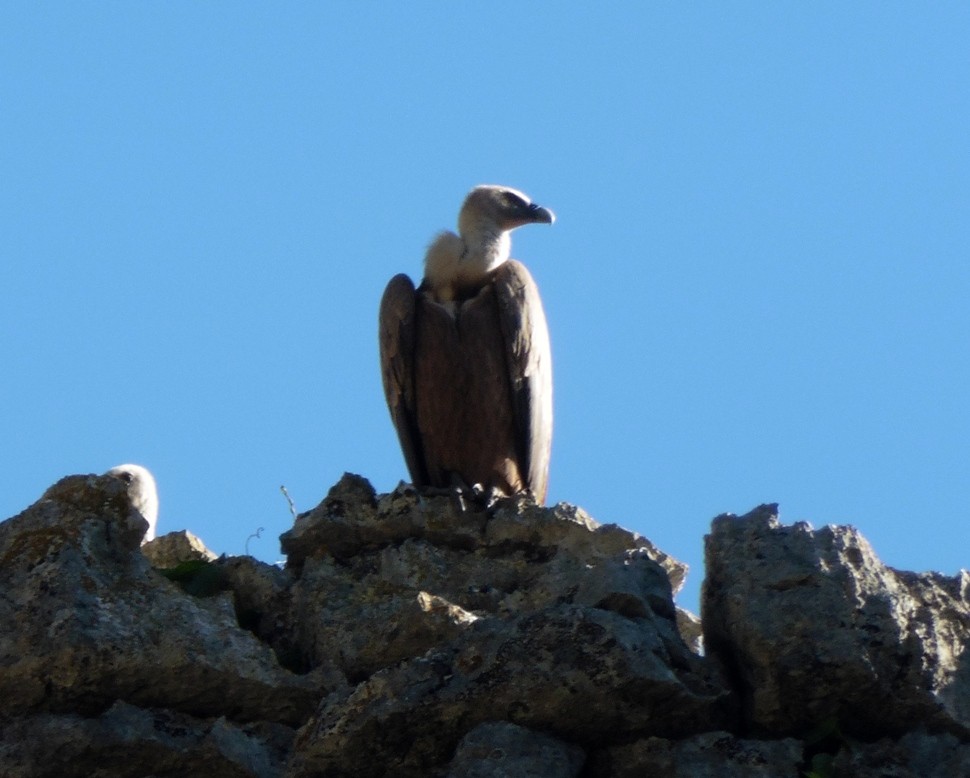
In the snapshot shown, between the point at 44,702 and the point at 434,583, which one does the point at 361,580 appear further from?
the point at 44,702

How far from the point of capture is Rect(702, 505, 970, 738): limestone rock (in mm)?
5836

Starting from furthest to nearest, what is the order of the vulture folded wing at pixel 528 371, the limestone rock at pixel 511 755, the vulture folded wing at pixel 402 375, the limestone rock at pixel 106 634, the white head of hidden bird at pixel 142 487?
the white head of hidden bird at pixel 142 487 → the vulture folded wing at pixel 402 375 → the vulture folded wing at pixel 528 371 → the limestone rock at pixel 106 634 → the limestone rock at pixel 511 755

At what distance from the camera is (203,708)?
6.46m

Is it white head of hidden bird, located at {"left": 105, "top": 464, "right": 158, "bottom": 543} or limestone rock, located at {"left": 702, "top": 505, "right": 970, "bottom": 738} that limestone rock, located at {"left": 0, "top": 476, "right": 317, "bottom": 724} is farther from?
white head of hidden bird, located at {"left": 105, "top": 464, "right": 158, "bottom": 543}

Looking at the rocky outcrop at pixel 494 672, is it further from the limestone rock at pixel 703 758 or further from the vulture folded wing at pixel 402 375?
the vulture folded wing at pixel 402 375

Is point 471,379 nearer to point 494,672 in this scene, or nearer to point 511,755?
point 494,672

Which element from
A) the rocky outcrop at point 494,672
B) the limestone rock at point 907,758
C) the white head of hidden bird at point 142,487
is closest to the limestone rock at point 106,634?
the rocky outcrop at point 494,672

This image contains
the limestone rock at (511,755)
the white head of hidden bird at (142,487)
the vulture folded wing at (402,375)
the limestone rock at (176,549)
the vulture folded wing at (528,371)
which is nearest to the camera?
the limestone rock at (511,755)

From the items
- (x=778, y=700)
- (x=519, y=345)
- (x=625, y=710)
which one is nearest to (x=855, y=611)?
(x=778, y=700)

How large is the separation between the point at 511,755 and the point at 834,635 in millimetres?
1119

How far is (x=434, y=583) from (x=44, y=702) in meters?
2.06

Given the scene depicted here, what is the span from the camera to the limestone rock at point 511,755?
5590 mm

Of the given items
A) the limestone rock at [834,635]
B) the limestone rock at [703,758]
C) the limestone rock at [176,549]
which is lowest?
the limestone rock at [703,758]

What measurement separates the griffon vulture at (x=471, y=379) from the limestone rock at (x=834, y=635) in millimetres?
4734
